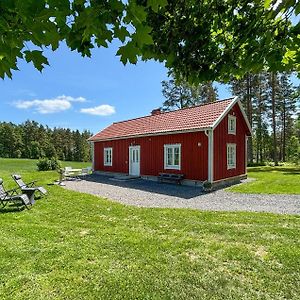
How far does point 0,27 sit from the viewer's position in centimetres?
154

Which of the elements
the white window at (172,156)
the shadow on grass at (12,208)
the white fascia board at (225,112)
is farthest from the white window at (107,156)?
the shadow on grass at (12,208)

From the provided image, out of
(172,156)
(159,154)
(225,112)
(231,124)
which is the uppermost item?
(225,112)

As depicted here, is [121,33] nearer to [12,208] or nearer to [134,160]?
[12,208]

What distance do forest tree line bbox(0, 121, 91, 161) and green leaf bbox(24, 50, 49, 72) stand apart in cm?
5991

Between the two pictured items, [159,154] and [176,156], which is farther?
[159,154]

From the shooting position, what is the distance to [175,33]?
9.82 feet

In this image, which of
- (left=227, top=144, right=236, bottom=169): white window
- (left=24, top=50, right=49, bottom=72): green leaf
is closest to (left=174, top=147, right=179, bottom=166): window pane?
(left=227, top=144, right=236, bottom=169): white window

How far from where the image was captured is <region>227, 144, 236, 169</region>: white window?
50.7 feet

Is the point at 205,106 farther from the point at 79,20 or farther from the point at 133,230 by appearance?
the point at 79,20

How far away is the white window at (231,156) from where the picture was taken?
50.7 ft

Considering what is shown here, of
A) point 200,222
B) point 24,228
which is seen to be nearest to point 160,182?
point 200,222

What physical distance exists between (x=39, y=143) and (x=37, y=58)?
6595cm

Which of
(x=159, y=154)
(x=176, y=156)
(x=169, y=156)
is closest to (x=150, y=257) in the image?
(x=176, y=156)

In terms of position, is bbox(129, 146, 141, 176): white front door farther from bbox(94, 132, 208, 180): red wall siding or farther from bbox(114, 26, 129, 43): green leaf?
bbox(114, 26, 129, 43): green leaf
